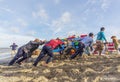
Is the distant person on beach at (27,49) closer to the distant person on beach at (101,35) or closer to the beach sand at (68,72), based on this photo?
the beach sand at (68,72)

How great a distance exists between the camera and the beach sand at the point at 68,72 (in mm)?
9195

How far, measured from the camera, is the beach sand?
9.20 meters

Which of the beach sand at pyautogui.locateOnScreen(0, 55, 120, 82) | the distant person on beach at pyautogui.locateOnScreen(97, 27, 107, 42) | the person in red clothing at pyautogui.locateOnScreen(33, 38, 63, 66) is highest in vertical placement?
the distant person on beach at pyautogui.locateOnScreen(97, 27, 107, 42)

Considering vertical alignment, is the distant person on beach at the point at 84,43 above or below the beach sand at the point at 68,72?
above

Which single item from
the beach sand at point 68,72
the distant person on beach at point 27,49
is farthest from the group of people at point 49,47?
the beach sand at point 68,72

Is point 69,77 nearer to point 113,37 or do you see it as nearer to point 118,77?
point 118,77

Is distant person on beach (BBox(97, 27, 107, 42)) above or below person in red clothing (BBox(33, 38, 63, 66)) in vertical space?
above

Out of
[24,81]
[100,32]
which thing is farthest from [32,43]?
[100,32]

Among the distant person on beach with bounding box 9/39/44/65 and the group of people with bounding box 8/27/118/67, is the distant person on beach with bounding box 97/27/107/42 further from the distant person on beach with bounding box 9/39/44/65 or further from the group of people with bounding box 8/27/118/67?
the distant person on beach with bounding box 9/39/44/65

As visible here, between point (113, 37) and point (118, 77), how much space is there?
16.9ft

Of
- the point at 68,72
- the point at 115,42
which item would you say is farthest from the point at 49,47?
the point at 115,42

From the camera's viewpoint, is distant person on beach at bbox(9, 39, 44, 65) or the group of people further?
distant person on beach at bbox(9, 39, 44, 65)

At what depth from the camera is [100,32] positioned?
13367 mm

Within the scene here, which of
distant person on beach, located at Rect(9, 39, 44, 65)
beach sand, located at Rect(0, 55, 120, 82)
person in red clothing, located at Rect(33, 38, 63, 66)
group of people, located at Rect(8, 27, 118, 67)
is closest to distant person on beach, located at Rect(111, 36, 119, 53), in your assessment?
group of people, located at Rect(8, 27, 118, 67)
